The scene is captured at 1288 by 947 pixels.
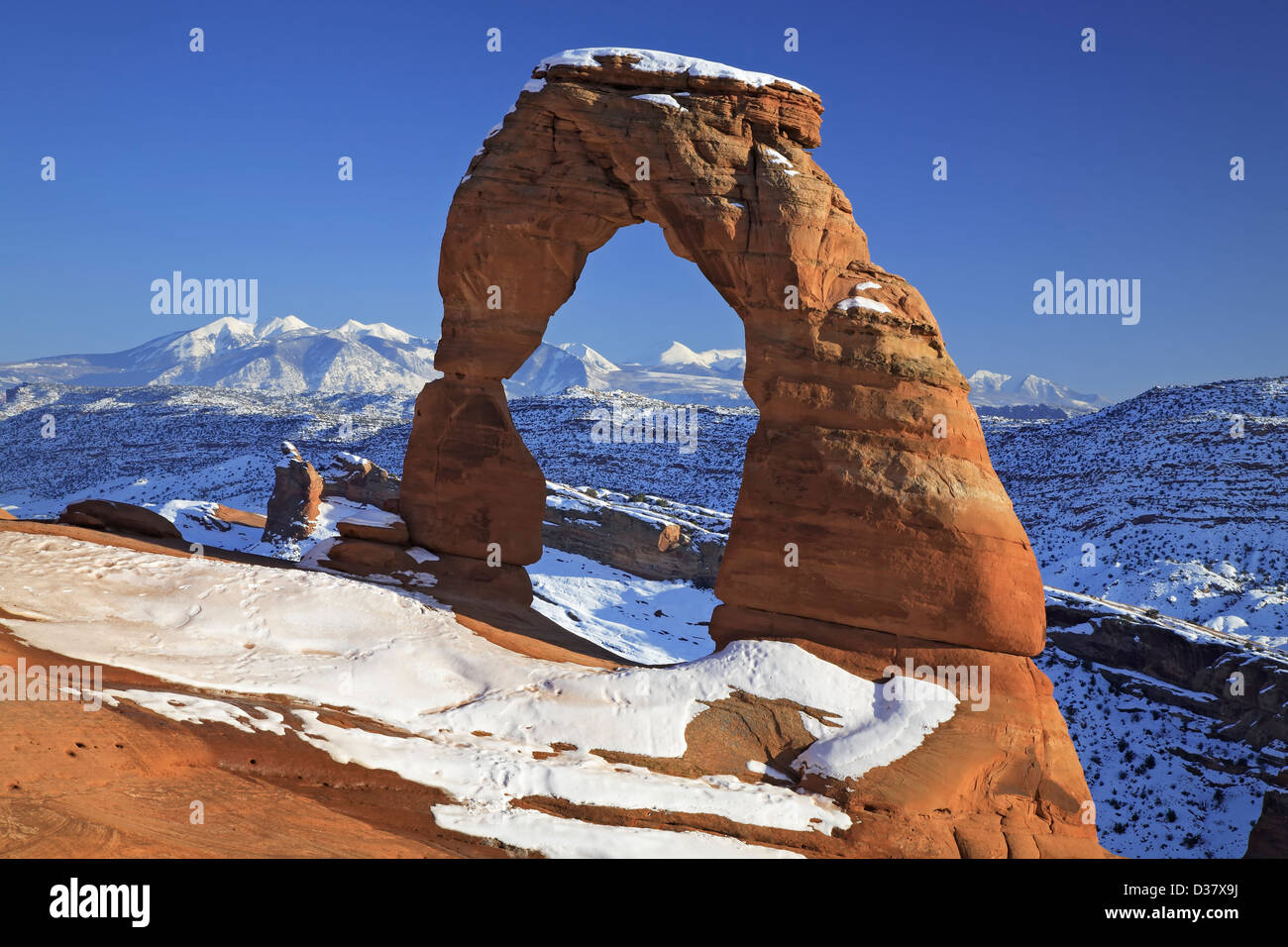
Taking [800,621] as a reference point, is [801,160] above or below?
above

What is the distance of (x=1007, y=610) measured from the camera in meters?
17.7

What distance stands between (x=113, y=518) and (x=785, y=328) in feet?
51.4

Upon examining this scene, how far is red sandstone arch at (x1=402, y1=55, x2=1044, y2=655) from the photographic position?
58.9 ft

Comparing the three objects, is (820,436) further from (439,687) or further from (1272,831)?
(1272,831)

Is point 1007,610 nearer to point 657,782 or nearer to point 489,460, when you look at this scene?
point 657,782

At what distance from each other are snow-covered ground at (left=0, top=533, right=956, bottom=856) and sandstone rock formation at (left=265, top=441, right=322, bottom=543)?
33847mm

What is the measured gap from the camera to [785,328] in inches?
765

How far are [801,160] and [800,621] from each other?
31.6 ft

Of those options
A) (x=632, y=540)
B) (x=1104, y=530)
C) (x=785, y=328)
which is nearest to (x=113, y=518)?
(x=785, y=328)

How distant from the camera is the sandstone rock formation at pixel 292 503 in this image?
50969 mm

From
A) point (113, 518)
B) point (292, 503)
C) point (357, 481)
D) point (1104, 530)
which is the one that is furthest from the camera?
point (1104, 530)

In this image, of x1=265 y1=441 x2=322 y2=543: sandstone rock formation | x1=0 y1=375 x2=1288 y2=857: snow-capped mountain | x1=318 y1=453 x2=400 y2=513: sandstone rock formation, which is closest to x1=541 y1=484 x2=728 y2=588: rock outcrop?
x1=0 y1=375 x2=1288 y2=857: snow-capped mountain

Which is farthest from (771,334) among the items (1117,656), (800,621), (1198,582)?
(1198,582)
